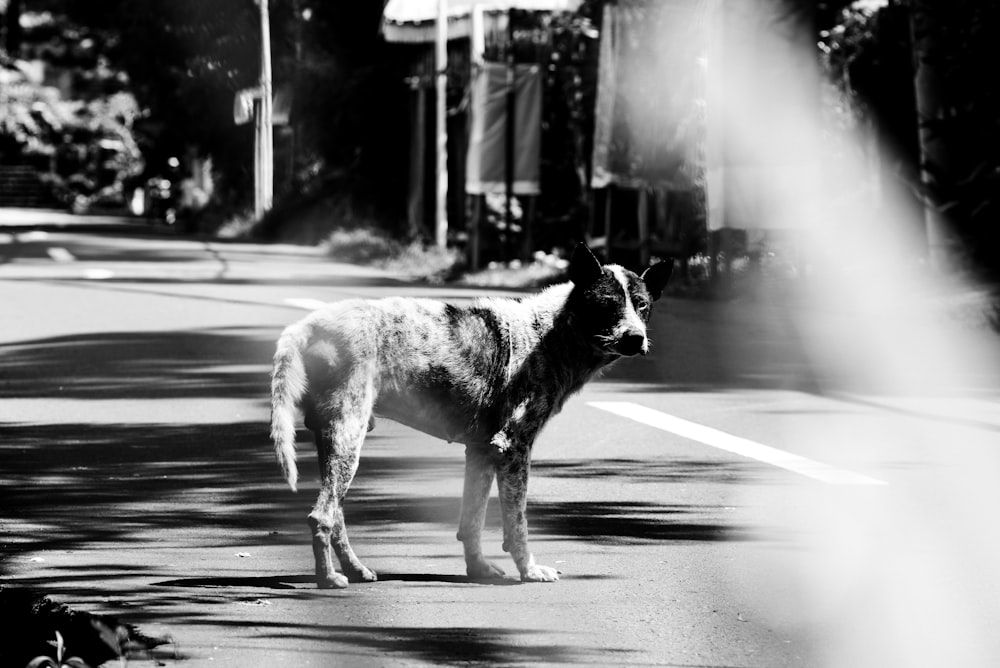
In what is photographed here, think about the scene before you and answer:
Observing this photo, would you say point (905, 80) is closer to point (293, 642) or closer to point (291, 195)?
point (293, 642)

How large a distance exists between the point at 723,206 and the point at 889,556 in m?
12.6

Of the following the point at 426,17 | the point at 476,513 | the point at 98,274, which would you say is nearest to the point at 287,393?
the point at 476,513

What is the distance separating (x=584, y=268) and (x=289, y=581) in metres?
1.62

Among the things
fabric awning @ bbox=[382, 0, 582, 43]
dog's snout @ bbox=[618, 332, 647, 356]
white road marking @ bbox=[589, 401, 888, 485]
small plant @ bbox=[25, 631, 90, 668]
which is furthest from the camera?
fabric awning @ bbox=[382, 0, 582, 43]

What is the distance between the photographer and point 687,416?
38.9 ft

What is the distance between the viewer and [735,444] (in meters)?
10.6

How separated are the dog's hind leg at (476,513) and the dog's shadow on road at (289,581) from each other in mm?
46

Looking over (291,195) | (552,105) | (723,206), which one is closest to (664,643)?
(723,206)

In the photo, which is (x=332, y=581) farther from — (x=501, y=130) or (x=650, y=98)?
(x=501, y=130)

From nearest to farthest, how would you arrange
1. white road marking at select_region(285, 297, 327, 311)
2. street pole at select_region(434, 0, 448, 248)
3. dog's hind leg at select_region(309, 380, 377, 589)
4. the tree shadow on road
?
1. dog's hind leg at select_region(309, 380, 377, 589)
2. the tree shadow on road
3. white road marking at select_region(285, 297, 327, 311)
4. street pole at select_region(434, 0, 448, 248)

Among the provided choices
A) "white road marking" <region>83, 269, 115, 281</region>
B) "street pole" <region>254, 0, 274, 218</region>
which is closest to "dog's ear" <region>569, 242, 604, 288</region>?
A: "white road marking" <region>83, 269, 115, 281</region>

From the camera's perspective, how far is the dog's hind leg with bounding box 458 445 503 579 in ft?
22.4

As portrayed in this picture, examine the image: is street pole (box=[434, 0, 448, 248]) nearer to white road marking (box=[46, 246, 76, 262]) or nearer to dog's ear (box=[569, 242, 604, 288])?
white road marking (box=[46, 246, 76, 262])

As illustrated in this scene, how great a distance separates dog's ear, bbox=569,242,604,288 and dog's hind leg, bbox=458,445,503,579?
29.4 inches
